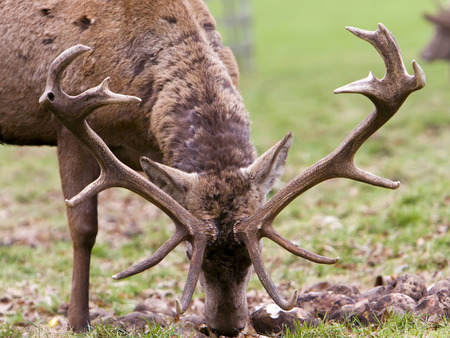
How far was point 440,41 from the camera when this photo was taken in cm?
1981

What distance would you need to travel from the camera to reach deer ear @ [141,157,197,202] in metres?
4.65

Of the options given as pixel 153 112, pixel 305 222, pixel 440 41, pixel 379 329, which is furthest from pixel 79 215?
pixel 440 41

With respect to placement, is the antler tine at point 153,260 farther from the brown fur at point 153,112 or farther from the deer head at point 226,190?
the brown fur at point 153,112

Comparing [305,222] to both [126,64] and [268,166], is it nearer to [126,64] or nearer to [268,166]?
[126,64]

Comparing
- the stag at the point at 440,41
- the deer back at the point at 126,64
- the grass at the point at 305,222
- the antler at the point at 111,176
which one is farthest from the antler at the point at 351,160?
the stag at the point at 440,41

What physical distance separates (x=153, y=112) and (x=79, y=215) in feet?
3.01

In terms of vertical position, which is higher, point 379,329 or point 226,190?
point 226,190

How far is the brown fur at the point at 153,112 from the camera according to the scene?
4.71 m

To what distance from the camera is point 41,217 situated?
9.73m

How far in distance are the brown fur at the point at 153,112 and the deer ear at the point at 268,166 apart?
14mm

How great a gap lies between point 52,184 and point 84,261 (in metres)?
A: 5.83

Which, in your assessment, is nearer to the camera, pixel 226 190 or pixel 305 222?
pixel 226 190

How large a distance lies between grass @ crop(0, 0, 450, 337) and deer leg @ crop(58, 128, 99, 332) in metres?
0.33

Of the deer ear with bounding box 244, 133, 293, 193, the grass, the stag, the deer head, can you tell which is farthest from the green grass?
the stag
